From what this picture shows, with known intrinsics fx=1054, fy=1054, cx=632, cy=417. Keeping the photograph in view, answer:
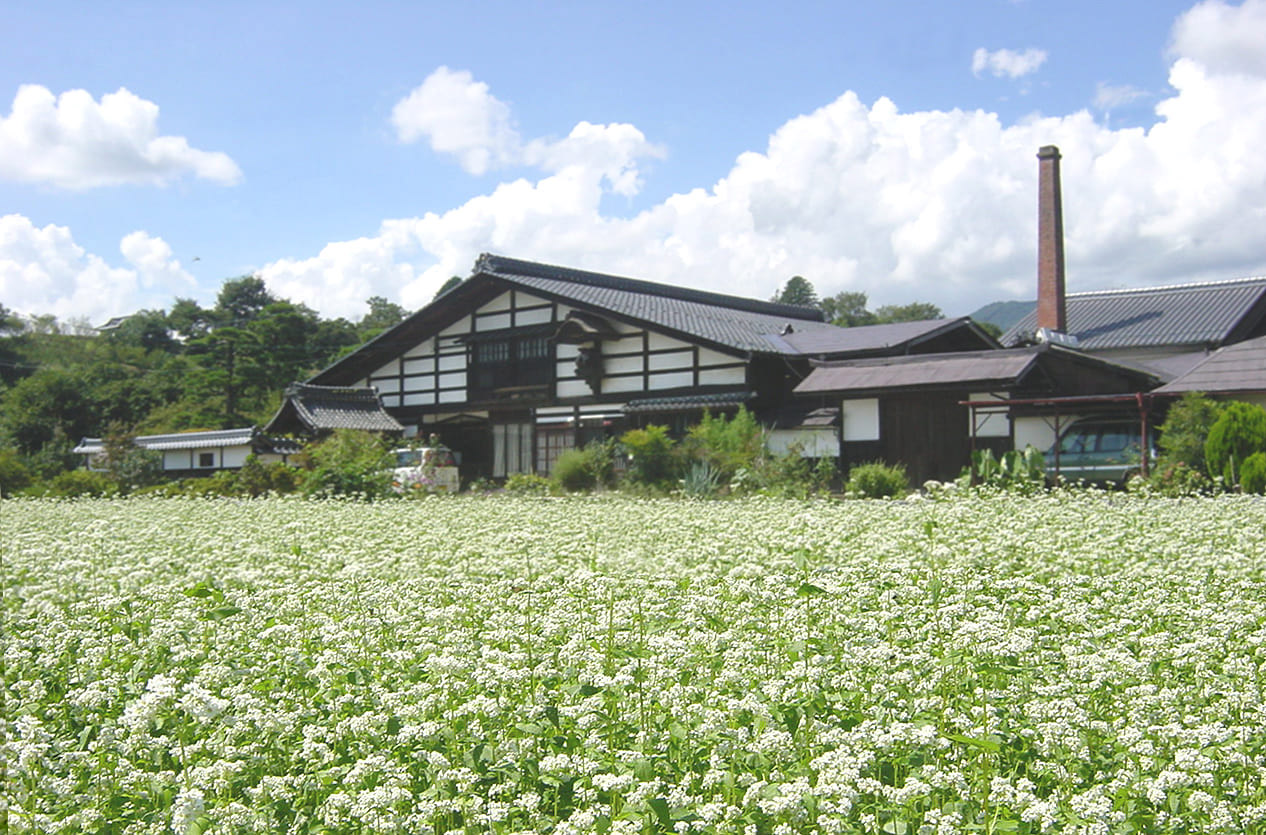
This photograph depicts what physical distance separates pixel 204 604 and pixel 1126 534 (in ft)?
20.3

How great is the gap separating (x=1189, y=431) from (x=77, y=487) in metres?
19.7

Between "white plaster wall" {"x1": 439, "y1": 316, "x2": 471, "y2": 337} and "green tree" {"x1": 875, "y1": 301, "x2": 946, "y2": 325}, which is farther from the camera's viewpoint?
"green tree" {"x1": 875, "y1": 301, "x2": 946, "y2": 325}

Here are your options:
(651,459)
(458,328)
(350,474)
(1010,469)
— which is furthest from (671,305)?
(1010,469)

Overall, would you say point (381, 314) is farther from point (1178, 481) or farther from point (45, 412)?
point (1178, 481)

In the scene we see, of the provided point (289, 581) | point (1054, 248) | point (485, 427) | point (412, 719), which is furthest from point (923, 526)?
point (1054, 248)

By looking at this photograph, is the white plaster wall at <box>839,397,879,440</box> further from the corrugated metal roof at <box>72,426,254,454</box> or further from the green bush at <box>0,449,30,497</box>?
the green bush at <box>0,449,30,497</box>

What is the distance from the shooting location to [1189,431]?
585 inches

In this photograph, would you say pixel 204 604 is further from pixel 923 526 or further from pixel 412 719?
pixel 923 526

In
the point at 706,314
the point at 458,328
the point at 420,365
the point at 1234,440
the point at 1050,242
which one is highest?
the point at 1050,242

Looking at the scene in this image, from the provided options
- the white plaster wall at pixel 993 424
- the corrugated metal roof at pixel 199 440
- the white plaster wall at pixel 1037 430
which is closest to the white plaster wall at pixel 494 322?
the corrugated metal roof at pixel 199 440

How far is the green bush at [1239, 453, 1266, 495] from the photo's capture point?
43.1 ft

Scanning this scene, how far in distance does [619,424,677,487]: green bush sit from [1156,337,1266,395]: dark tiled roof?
801 centimetres

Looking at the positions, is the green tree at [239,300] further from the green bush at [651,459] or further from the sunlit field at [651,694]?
the sunlit field at [651,694]

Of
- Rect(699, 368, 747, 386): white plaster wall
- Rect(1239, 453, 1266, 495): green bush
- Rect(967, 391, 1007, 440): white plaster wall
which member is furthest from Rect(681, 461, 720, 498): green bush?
Rect(1239, 453, 1266, 495): green bush
